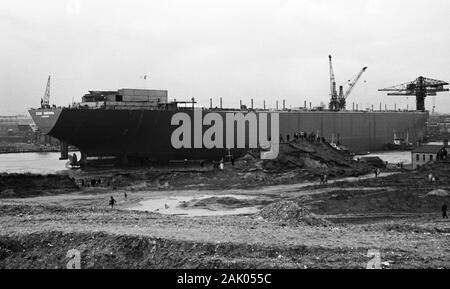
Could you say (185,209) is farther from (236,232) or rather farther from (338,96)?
(338,96)

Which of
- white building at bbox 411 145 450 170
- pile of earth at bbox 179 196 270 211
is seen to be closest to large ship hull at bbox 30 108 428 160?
white building at bbox 411 145 450 170

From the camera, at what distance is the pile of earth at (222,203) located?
27.4 m

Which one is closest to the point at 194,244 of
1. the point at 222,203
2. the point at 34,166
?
the point at 222,203

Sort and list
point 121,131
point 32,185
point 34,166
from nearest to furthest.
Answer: point 32,185, point 121,131, point 34,166

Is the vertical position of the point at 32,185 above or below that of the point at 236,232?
below

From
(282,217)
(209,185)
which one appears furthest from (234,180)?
(282,217)

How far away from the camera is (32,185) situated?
114 ft

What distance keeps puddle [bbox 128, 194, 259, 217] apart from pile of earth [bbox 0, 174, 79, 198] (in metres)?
8.12

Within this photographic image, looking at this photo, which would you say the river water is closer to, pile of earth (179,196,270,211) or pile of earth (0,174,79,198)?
pile of earth (0,174,79,198)

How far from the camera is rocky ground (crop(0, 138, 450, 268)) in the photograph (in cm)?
1012

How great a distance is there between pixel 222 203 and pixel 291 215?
12279mm

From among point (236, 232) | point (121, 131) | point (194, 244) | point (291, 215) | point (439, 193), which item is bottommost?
point (439, 193)

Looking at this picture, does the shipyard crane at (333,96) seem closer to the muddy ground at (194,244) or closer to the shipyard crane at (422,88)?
the shipyard crane at (422,88)

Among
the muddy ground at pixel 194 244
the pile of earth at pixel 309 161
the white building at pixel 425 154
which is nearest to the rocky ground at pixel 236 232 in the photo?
the muddy ground at pixel 194 244
